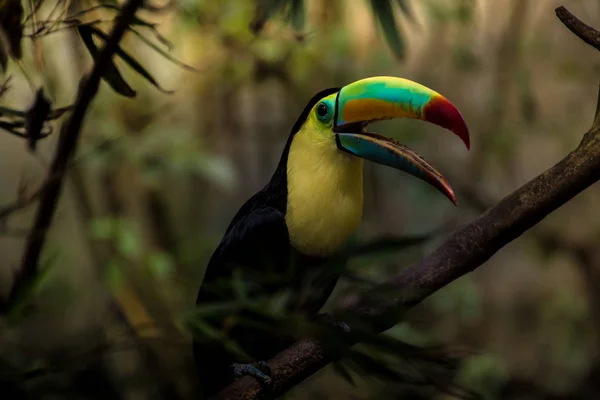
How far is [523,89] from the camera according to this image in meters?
2.05

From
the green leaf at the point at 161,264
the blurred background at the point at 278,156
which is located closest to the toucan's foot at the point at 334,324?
the blurred background at the point at 278,156

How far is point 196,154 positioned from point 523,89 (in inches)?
36.8

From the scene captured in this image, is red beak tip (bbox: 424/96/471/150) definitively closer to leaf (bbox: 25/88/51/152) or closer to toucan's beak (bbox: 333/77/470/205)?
toucan's beak (bbox: 333/77/470/205)

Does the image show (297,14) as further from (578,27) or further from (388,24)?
(578,27)

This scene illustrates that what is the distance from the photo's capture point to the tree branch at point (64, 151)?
2.97 feet

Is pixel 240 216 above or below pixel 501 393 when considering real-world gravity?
above

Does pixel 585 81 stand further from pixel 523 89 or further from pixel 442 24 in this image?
pixel 442 24

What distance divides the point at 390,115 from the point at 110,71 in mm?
373

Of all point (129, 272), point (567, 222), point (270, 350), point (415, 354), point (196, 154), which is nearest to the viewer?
point (415, 354)

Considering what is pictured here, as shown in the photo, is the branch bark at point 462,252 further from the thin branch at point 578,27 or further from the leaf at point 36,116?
the leaf at point 36,116

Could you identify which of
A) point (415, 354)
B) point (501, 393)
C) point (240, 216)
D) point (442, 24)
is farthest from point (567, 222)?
point (415, 354)

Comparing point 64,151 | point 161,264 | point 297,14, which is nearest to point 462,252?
point 297,14

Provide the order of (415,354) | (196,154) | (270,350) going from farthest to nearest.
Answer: (196,154)
(270,350)
(415,354)

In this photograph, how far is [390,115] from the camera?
805 millimetres
